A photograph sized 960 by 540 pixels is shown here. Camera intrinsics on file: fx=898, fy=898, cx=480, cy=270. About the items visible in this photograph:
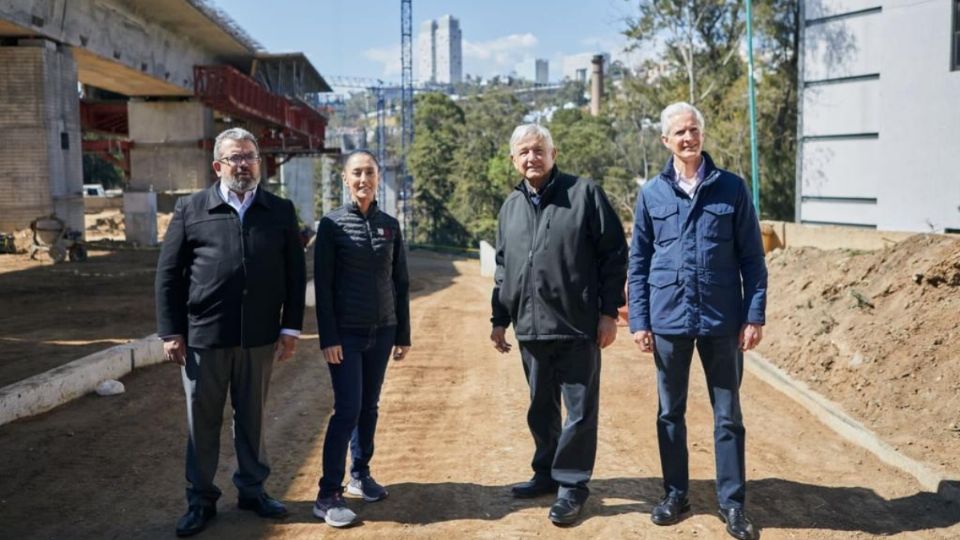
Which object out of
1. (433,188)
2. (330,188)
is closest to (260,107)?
(433,188)

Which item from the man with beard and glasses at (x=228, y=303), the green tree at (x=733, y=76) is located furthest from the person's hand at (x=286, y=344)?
the green tree at (x=733, y=76)

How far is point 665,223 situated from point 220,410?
8.25ft

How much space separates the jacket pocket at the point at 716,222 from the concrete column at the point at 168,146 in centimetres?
2710

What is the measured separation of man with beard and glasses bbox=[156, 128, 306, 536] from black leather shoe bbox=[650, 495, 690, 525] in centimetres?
198

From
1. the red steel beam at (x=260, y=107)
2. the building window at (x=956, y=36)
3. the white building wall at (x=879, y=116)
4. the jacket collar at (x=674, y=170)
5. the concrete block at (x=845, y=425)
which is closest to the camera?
the jacket collar at (x=674, y=170)

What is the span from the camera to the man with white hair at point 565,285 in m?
4.71

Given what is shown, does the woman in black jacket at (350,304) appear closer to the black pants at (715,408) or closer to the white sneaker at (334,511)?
the white sneaker at (334,511)

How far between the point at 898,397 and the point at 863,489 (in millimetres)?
1967

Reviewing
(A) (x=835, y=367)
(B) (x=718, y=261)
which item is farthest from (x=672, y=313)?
(A) (x=835, y=367)

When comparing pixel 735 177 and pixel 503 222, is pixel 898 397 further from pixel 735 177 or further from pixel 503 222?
pixel 503 222

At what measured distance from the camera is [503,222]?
5.06 metres

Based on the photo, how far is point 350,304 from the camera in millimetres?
4754

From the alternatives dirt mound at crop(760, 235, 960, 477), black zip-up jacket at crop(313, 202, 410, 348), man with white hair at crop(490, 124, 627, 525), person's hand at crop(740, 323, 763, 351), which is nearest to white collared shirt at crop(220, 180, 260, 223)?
black zip-up jacket at crop(313, 202, 410, 348)

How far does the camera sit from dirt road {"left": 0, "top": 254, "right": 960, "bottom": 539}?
15.3 feet
